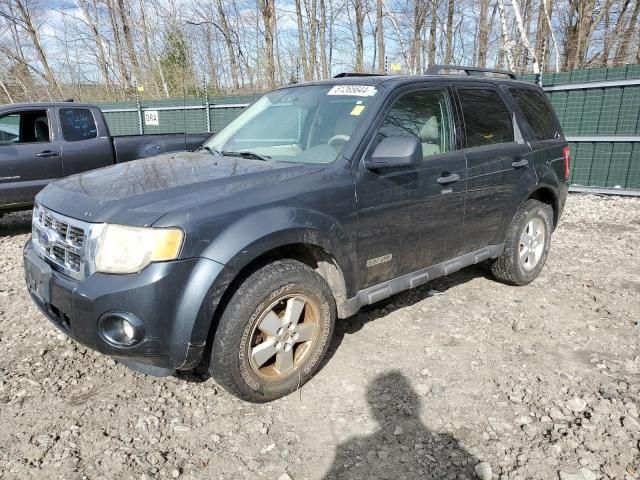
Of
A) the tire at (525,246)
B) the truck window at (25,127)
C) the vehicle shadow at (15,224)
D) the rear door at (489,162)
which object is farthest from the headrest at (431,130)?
the vehicle shadow at (15,224)

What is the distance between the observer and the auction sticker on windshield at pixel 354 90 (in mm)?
3425

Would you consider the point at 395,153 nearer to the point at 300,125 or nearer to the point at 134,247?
the point at 300,125

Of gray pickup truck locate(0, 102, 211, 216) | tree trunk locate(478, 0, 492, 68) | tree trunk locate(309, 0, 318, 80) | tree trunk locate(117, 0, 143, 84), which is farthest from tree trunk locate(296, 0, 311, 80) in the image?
gray pickup truck locate(0, 102, 211, 216)

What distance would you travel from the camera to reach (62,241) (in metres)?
2.67

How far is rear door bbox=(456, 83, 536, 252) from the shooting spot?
3.90 metres

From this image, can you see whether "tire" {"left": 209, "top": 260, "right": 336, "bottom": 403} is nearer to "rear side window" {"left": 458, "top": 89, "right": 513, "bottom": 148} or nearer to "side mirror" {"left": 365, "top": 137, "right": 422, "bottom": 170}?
"side mirror" {"left": 365, "top": 137, "right": 422, "bottom": 170}

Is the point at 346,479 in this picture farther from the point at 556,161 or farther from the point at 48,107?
the point at 48,107

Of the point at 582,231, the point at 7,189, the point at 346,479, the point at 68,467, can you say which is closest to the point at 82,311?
the point at 68,467

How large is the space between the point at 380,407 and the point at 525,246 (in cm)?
255

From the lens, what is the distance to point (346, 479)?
2328 mm

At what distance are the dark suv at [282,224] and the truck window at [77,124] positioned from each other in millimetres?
4193

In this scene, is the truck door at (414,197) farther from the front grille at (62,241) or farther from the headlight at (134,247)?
the front grille at (62,241)

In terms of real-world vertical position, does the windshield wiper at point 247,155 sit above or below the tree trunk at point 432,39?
below

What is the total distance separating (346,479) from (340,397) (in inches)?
26.7
